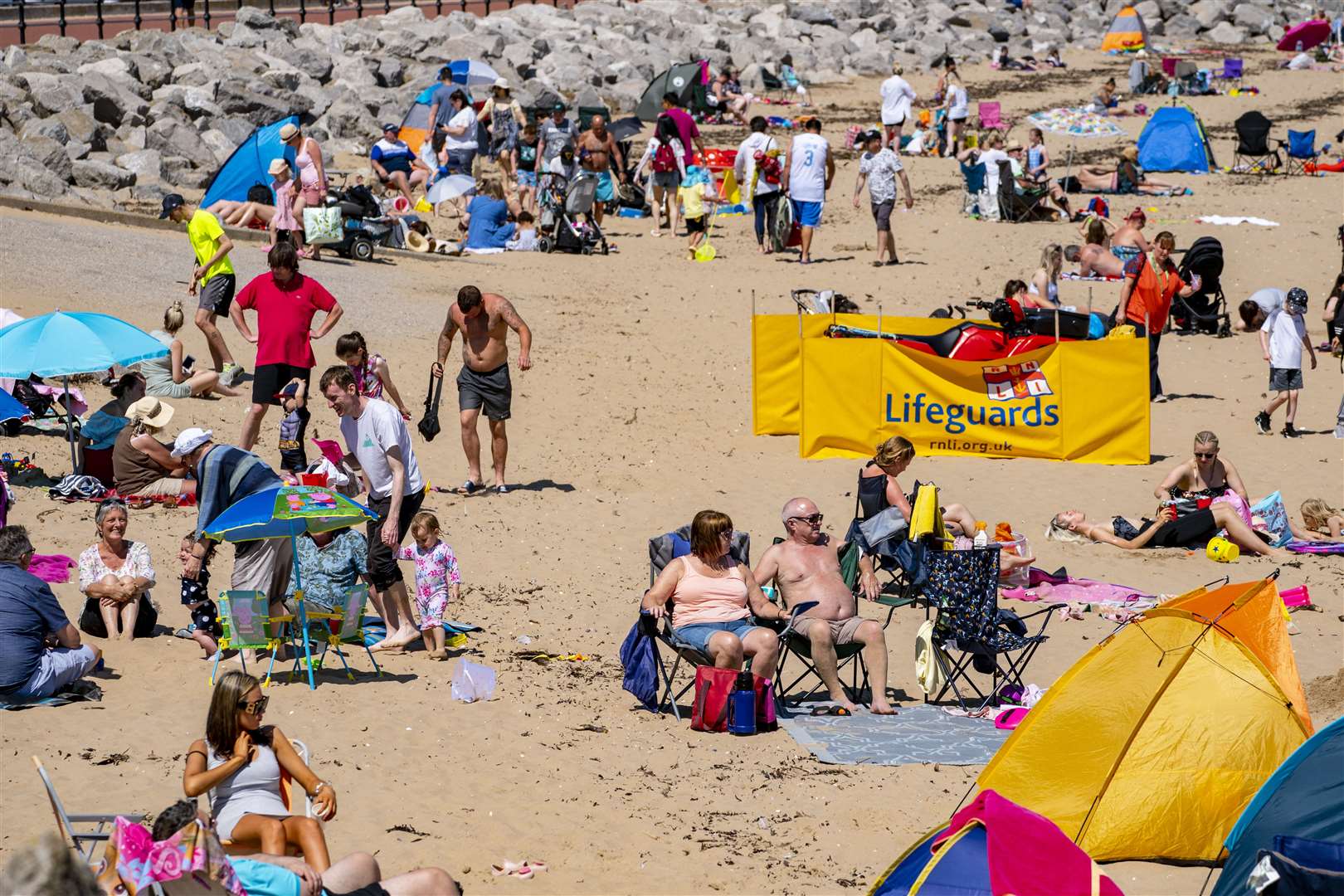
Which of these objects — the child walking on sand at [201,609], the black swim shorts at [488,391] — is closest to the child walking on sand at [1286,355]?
the black swim shorts at [488,391]

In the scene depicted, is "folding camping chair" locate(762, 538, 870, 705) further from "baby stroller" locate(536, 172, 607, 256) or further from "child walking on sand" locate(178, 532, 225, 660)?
"baby stroller" locate(536, 172, 607, 256)

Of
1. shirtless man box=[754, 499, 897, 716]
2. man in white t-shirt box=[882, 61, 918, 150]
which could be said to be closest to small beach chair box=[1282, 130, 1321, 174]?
man in white t-shirt box=[882, 61, 918, 150]

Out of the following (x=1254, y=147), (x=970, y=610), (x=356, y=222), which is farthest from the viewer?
(x=1254, y=147)

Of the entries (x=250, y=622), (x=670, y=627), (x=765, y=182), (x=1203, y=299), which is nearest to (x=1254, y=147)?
(x=1203, y=299)

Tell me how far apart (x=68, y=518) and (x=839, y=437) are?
5.98m

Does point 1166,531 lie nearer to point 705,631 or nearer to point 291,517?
point 705,631

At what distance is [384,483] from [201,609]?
124 cm

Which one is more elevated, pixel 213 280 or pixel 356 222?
pixel 356 222

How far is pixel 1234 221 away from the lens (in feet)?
74.1

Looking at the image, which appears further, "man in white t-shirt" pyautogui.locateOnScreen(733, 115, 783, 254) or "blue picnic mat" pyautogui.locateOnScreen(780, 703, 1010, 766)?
"man in white t-shirt" pyautogui.locateOnScreen(733, 115, 783, 254)

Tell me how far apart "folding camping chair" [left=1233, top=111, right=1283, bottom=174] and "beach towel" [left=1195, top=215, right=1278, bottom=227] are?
3.74 metres

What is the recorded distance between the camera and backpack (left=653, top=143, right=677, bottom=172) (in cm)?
2089

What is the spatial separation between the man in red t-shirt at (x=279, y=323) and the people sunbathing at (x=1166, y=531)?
5.48 m

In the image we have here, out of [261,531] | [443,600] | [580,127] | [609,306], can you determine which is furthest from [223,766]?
[580,127]
